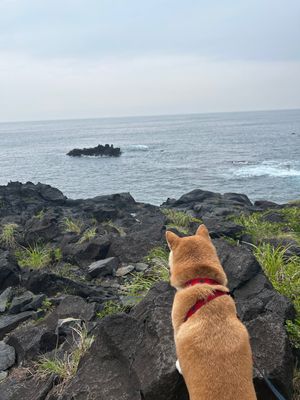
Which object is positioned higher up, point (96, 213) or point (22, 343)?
point (22, 343)

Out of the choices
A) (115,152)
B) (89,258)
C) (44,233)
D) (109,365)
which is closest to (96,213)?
(44,233)

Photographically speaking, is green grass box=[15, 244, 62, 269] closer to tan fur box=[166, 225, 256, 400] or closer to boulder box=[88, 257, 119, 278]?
boulder box=[88, 257, 119, 278]

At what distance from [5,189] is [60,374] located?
1050 inches

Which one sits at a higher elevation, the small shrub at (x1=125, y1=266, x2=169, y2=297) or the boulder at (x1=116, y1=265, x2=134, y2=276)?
the small shrub at (x1=125, y1=266, x2=169, y2=297)

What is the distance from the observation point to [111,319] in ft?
16.6

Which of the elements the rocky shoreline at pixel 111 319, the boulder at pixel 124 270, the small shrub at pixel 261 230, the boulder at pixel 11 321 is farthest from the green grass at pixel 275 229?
the boulder at pixel 11 321

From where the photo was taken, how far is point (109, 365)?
188 inches

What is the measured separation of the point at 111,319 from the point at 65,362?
99 centimetres

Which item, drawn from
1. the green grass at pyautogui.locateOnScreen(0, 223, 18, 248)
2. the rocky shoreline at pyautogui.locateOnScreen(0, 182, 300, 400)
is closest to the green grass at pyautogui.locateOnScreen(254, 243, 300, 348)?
the rocky shoreline at pyautogui.locateOnScreen(0, 182, 300, 400)

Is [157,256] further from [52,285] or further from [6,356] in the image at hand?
[6,356]

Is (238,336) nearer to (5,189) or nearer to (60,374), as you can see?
(60,374)

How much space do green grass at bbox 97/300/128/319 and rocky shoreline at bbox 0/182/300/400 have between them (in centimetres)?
2

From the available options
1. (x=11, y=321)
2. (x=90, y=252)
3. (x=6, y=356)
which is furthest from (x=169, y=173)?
(x=6, y=356)

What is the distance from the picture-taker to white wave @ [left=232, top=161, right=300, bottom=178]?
42438 mm
